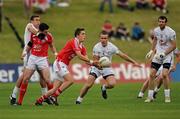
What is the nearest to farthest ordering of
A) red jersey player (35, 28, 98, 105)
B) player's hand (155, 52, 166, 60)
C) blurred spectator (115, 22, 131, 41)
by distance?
1. red jersey player (35, 28, 98, 105)
2. player's hand (155, 52, 166, 60)
3. blurred spectator (115, 22, 131, 41)

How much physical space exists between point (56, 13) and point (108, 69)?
29759mm

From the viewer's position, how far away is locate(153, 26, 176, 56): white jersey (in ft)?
80.6

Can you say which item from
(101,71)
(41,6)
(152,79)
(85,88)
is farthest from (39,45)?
(41,6)

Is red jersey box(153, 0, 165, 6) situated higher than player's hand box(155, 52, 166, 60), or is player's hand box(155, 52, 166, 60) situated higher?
player's hand box(155, 52, 166, 60)

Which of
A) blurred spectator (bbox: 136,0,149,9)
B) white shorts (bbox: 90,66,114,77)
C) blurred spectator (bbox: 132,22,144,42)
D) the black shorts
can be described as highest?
the black shorts

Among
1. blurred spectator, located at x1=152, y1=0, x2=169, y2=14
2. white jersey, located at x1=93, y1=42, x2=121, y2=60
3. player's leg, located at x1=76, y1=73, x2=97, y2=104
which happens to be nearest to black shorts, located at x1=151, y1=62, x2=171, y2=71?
white jersey, located at x1=93, y1=42, x2=121, y2=60

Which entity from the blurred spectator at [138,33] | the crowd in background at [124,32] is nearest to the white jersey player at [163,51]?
the crowd in background at [124,32]

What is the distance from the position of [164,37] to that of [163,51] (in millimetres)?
457

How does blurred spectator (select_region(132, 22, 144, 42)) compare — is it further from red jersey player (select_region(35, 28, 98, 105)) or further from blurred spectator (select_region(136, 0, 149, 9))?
red jersey player (select_region(35, 28, 98, 105))

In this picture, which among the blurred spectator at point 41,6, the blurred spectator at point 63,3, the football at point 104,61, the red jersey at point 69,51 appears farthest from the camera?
the blurred spectator at point 63,3

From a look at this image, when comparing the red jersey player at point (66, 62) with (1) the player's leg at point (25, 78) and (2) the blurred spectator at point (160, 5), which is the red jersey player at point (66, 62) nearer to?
(1) the player's leg at point (25, 78)

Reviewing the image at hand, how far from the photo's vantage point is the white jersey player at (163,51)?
80.6 feet

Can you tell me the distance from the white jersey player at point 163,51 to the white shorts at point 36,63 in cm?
362

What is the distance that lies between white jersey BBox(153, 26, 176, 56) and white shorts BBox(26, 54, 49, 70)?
3.81 metres
